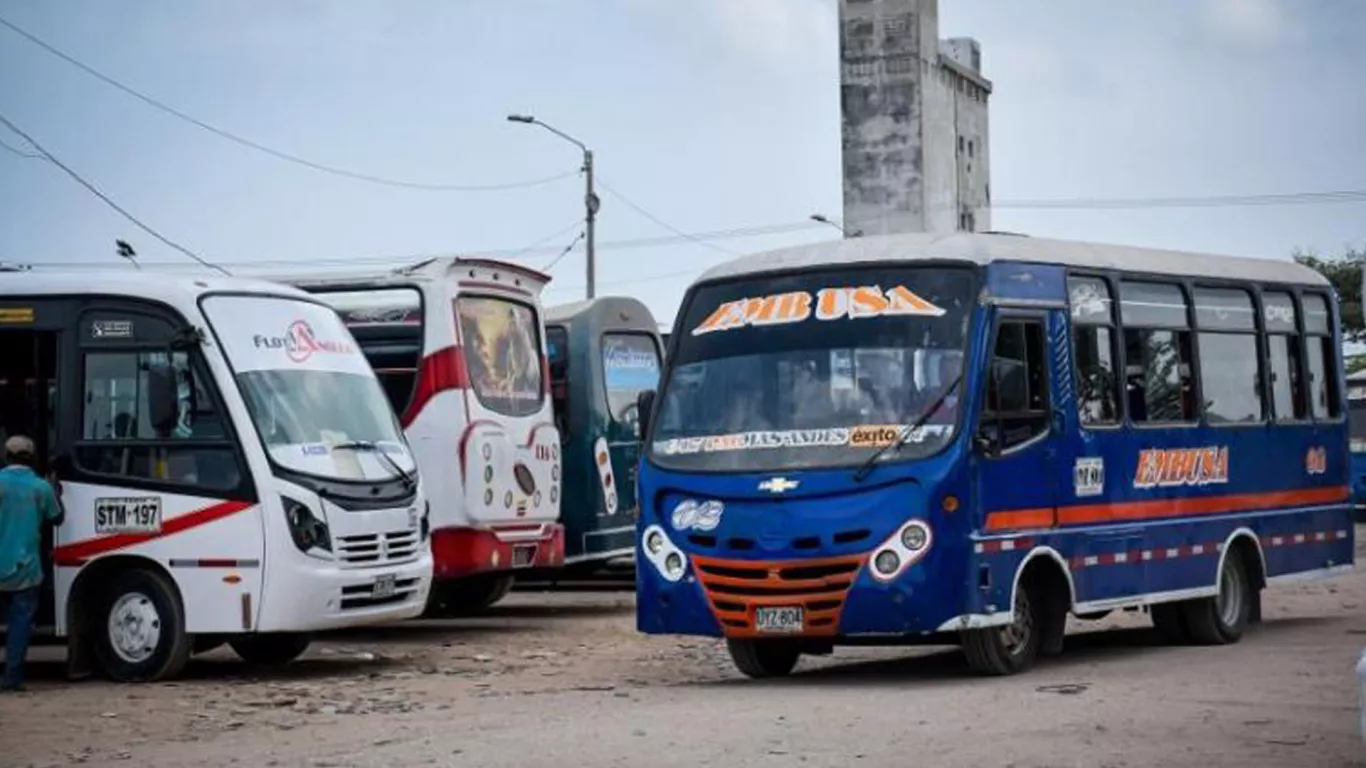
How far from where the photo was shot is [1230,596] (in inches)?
797

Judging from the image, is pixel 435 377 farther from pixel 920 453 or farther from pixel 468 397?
pixel 920 453

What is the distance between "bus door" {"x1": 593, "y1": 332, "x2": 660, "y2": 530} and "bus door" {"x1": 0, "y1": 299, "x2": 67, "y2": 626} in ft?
27.7

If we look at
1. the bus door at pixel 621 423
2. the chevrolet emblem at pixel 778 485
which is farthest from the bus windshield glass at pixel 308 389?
the bus door at pixel 621 423

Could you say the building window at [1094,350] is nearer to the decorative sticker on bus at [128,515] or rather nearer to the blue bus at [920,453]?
the blue bus at [920,453]

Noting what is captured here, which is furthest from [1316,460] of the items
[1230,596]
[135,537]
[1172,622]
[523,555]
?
[135,537]

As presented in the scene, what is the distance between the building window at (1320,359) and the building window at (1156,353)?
2.61 meters

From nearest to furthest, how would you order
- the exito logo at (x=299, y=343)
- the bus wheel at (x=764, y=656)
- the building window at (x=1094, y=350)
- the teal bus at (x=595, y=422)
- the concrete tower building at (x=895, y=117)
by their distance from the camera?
the bus wheel at (x=764, y=656)
the building window at (x=1094, y=350)
the exito logo at (x=299, y=343)
the teal bus at (x=595, y=422)
the concrete tower building at (x=895, y=117)

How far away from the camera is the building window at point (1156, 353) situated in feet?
62.2

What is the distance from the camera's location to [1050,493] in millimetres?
17328

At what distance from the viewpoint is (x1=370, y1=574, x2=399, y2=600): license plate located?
60.0 feet

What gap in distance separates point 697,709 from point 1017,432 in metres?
3.38

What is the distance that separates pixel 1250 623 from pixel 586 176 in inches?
1131

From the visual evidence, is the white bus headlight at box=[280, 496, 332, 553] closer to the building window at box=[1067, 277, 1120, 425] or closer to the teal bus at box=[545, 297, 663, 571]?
the building window at box=[1067, 277, 1120, 425]

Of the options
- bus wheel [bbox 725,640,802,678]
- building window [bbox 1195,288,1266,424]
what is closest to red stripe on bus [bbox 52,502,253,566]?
bus wheel [bbox 725,640,802,678]
